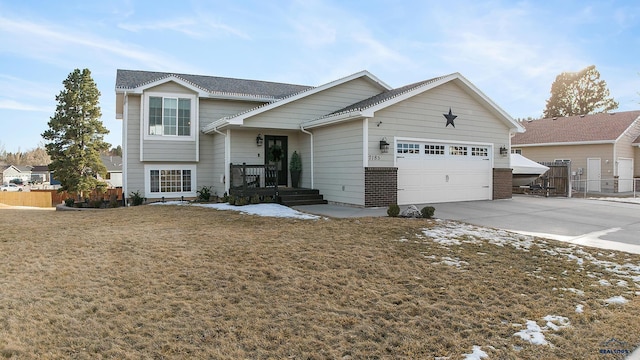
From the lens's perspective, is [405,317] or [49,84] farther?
[49,84]

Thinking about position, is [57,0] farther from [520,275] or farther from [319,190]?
[520,275]

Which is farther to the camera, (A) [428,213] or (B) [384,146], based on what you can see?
(B) [384,146]

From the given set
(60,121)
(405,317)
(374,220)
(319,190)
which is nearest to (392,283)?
(405,317)

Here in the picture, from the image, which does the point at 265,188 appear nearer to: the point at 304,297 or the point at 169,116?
the point at 169,116

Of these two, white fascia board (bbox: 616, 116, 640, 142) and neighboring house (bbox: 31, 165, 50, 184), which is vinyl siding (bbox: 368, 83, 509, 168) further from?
neighboring house (bbox: 31, 165, 50, 184)

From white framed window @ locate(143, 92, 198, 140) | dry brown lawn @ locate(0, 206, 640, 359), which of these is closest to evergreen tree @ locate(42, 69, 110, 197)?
white framed window @ locate(143, 92, 198, 140)

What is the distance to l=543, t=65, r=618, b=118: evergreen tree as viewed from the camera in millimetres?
44500

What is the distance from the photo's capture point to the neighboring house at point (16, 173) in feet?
212

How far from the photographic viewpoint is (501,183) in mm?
15516

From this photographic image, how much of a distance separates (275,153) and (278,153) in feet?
0.42

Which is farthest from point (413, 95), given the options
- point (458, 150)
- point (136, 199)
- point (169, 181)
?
point (136, 199)

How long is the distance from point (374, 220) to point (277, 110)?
682cm

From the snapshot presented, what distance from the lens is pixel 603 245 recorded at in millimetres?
7363

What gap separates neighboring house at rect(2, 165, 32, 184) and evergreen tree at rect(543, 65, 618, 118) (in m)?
78.5
